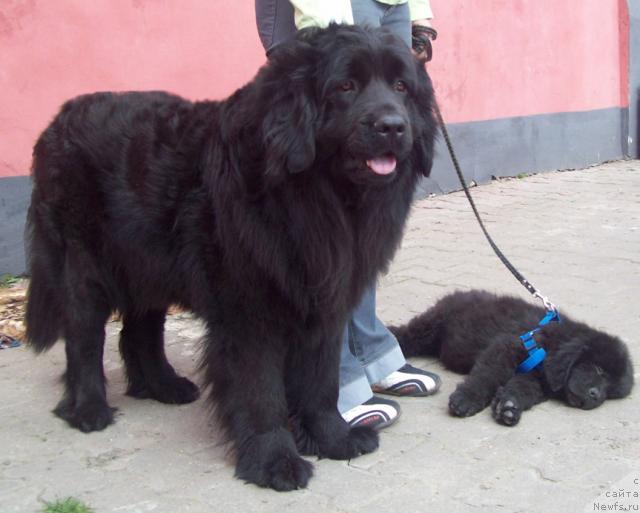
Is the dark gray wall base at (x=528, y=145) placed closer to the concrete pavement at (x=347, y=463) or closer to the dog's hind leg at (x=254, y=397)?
the concrete pavement at (x=347, y=463)

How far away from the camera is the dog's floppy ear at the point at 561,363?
11.7 feet

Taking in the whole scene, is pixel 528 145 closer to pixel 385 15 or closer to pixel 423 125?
pixel 385 15

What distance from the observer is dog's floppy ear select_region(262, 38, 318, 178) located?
9.09ft

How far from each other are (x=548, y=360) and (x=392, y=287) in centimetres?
202

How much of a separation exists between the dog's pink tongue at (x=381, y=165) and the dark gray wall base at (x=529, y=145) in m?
5.59

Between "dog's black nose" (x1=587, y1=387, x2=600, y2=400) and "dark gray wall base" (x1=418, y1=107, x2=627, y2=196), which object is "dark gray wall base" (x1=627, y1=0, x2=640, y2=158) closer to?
"dark gray wall base" (x1=418, y1=107, x2=627, y2=196)

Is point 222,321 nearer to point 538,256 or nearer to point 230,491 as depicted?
point 230,491

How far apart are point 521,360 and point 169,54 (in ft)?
12.1

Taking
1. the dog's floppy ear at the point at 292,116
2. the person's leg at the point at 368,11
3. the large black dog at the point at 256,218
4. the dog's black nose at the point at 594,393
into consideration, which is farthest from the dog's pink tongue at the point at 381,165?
the dog's black nose at the point at 594,393

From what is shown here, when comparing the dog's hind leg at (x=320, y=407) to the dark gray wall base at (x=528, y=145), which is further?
the dark gray wall base at (x=528, y=145)

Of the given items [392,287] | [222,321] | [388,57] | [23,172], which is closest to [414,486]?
[222,321]

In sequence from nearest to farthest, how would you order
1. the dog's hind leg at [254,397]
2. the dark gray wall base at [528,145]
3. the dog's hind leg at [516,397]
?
the dog's hind leg at [254,397], the dog's hind leg at [516,397], the dark gray wall base at [528,145]

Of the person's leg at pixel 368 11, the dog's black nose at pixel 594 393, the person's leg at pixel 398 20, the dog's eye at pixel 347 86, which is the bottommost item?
the dog's black nose at pixel 594 393

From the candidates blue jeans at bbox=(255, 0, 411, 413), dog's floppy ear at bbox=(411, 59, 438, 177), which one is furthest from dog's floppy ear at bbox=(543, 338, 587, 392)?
dog's floppy ear at bbox=(411, 59, 438, 177)
